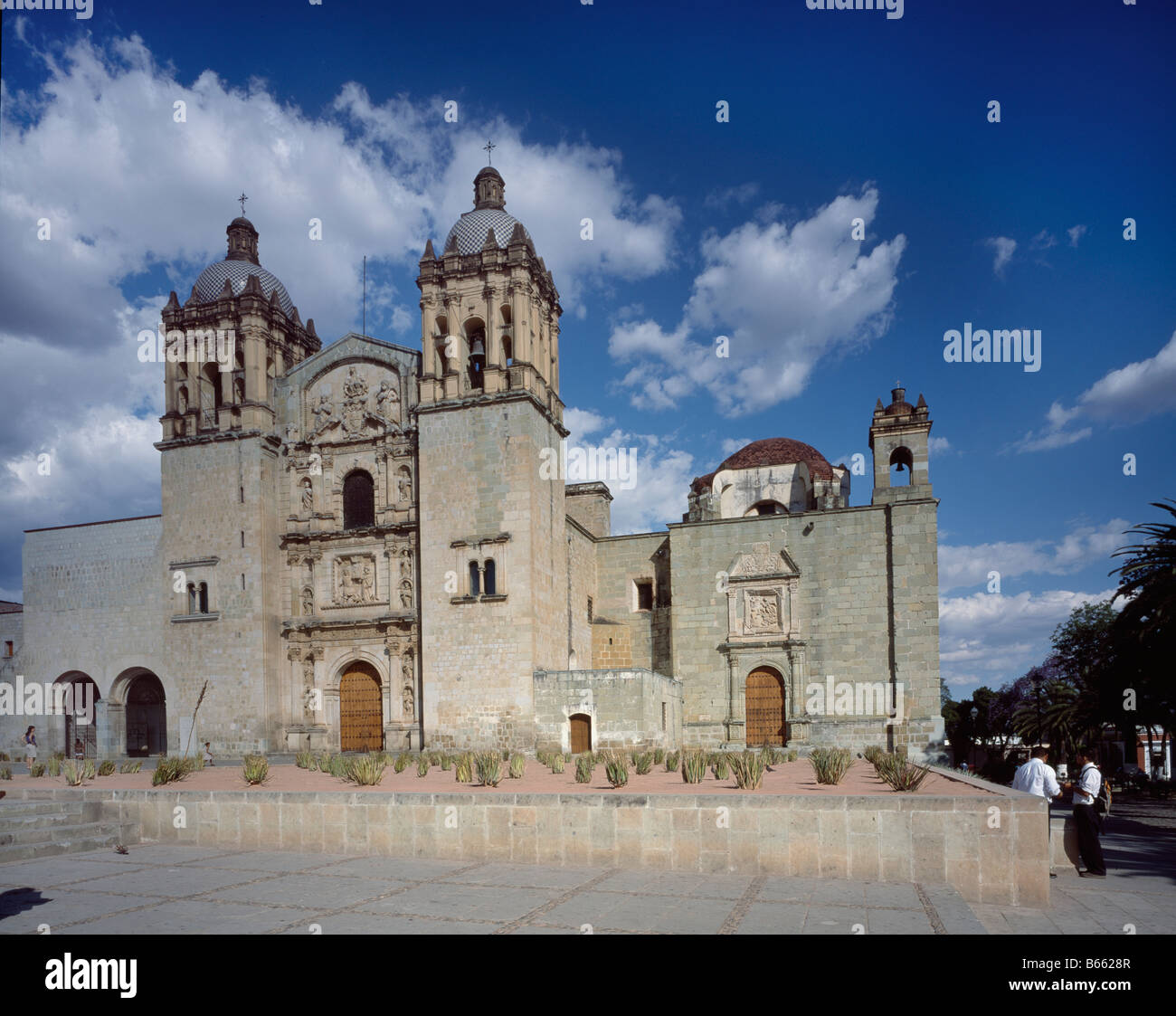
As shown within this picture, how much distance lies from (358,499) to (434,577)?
178 inches

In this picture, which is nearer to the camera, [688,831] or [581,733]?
[688,831]

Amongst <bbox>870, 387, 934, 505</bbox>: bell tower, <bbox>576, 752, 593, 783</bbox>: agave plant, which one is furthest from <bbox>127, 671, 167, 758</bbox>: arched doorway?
<bbox>870, 387, 934, 505</bbox>: bell tower

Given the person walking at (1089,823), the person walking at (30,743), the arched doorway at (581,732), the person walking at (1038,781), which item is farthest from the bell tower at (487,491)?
the person walking at (1089,823)

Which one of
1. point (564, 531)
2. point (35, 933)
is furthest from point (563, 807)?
point (564, 531)

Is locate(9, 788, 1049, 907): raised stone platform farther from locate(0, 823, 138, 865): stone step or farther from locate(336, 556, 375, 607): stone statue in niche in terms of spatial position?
locate(336, 556, 375, 607): stone statue in niche

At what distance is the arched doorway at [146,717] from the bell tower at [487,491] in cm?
1072

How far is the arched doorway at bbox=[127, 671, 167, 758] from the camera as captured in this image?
94.8 ft

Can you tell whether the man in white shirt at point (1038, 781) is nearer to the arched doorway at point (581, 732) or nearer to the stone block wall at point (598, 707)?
the stone block wall at point (598, 707)

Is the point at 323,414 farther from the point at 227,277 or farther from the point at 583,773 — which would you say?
the point at 583,773

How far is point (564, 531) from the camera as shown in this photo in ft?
91.0

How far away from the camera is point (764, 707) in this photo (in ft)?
89.4

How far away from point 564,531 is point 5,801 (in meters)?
17.2

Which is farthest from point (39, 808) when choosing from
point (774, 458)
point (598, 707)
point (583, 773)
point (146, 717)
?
point (774, 458)

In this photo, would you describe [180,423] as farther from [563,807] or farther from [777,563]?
[563,807]
